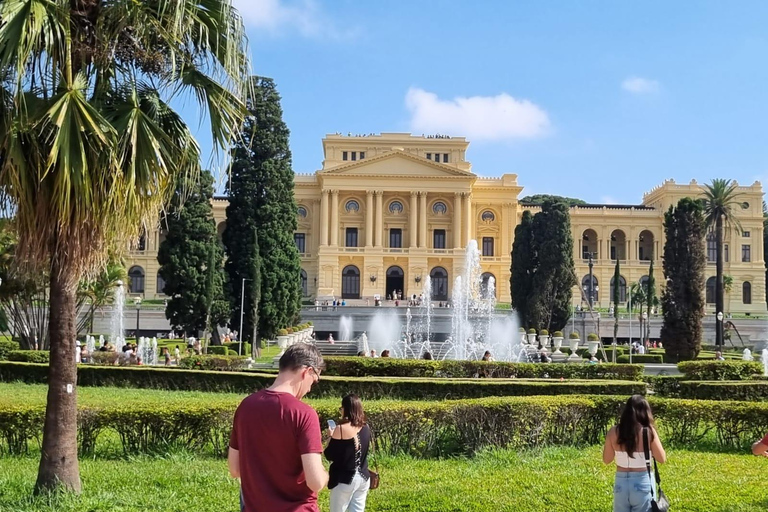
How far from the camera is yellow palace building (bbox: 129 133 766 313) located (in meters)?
63.4

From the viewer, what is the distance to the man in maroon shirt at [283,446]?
3.63m

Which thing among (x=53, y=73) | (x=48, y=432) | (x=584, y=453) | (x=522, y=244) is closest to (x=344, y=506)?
(x=48, y=432)

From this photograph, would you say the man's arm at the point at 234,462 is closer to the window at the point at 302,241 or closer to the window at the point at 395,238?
the window at the point at 395,238

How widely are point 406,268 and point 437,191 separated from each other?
274 inches

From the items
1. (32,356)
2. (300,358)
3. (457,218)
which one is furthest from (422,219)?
(300,358)

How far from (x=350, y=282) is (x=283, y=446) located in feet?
200

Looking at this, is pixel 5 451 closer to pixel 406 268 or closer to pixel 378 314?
pixel 378 314

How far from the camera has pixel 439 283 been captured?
64.1 m

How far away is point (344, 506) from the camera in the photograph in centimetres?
530

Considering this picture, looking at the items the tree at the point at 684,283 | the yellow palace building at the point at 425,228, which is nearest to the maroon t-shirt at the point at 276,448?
the tree at the point at 684,283

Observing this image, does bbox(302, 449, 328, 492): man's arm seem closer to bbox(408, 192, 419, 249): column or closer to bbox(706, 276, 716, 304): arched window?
bbox(408, 192, 419, 249): column

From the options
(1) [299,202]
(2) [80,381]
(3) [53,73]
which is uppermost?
(1) [299,202]

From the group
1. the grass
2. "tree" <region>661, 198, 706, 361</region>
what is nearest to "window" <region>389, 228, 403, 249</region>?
"tree" <region>661, 198, 706, 361</region>

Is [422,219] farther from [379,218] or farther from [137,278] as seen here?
[137,278]
